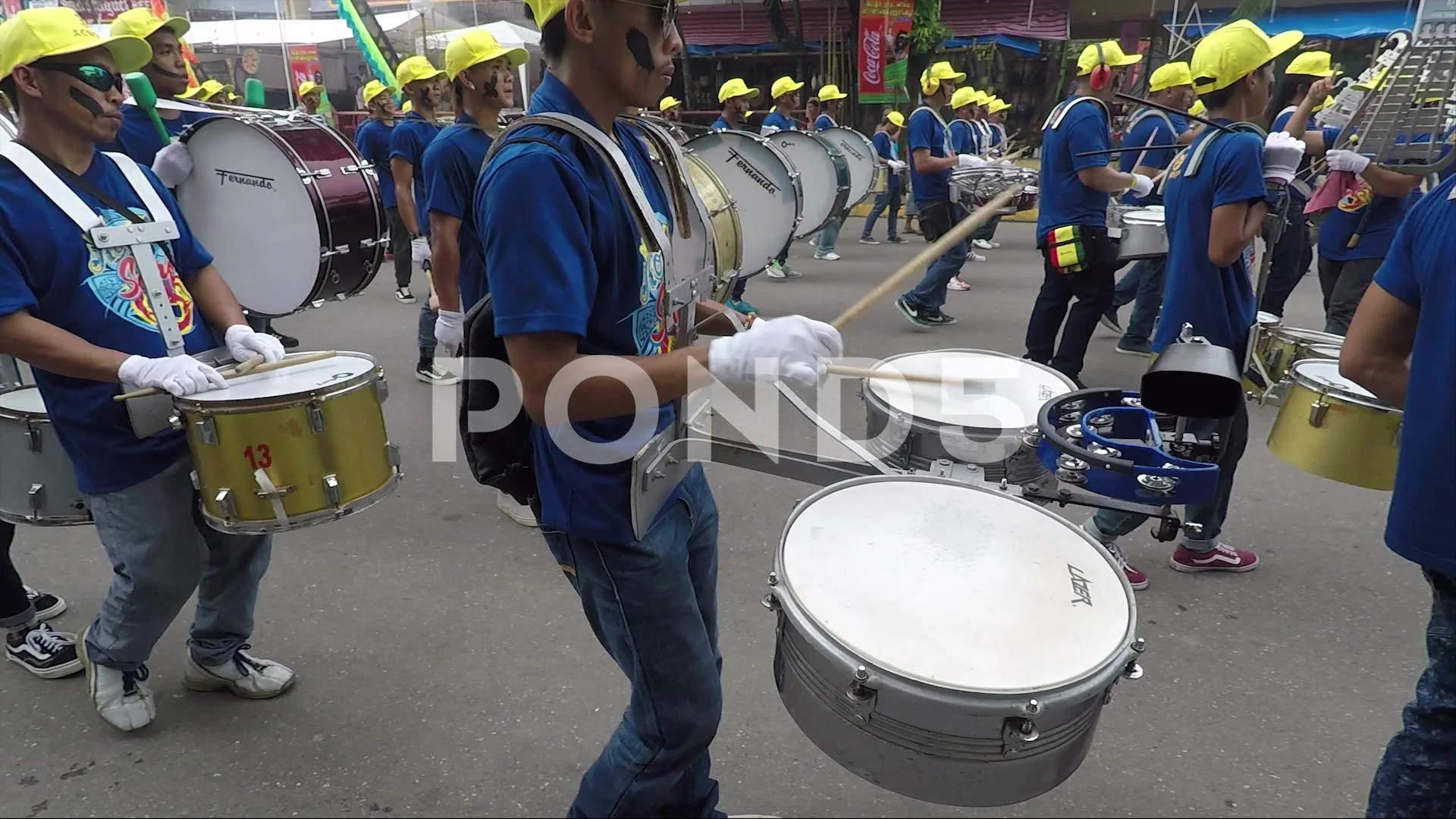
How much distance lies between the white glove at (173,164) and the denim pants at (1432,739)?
4.18 m

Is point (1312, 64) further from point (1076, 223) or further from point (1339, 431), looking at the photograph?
point (1339, 431)

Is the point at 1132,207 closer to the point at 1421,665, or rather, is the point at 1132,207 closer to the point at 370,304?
the point at 1421,665

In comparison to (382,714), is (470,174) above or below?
above

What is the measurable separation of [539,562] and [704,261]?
201 centimetres

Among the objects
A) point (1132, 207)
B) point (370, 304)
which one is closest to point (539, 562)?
point (1132, 207)

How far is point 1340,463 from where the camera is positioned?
7.95ft

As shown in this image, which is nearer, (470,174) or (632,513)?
(632,513)

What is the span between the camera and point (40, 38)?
6.43 feet

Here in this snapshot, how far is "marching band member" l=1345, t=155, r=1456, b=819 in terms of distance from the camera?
5.01 feet

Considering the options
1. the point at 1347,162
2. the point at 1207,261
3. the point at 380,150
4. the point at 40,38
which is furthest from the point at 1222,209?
the point at 380,150

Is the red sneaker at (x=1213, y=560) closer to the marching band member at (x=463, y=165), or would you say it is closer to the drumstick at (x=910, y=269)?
the drumstick at (x=910, y=269)

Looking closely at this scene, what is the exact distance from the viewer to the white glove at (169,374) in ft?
6.43

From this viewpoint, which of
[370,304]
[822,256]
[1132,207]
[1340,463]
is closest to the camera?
[1340,463]

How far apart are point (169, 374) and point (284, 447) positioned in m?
0.29
